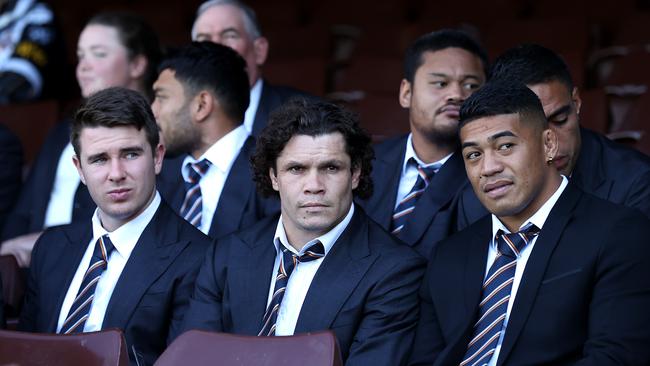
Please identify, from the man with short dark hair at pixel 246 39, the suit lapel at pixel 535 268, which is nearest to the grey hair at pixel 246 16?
the man with short dark hair at pixel 246 39

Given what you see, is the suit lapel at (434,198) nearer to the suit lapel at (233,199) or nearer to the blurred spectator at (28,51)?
the suit lapel at (233,199)

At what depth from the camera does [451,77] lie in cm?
449

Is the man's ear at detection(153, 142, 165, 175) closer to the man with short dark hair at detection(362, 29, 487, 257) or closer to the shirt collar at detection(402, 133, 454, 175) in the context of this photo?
the man with short dark hair at detection(362, 29, 487, 257)

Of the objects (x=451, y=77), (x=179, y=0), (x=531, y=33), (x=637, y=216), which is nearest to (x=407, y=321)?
(x=637, y=216)

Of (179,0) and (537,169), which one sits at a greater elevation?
(179,0)

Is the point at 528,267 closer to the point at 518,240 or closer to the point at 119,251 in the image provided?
the point at 518,240

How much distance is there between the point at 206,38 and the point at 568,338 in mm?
2592

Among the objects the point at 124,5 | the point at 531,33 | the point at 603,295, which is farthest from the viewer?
the point at 124,5

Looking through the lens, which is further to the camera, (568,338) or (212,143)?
(212,143)

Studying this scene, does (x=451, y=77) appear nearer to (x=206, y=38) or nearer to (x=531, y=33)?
(x=206, y=38)

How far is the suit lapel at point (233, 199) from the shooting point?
174 inches

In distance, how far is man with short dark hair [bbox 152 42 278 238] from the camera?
177 inches

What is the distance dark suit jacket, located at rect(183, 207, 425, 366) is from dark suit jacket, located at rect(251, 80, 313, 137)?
1337 millimetres

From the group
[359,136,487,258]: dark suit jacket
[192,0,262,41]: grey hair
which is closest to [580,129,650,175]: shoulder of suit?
[359,136,487,258]: dark suit jacket
